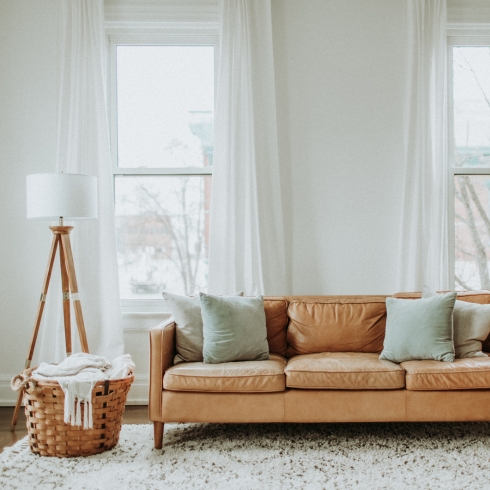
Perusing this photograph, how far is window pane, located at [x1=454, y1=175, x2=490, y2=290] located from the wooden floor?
266cm

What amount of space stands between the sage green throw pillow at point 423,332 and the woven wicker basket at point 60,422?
1.61 meters

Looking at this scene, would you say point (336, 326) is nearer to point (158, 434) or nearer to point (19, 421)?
point (158, 434)

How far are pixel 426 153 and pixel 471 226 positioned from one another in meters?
0.75

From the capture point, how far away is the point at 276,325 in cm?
354

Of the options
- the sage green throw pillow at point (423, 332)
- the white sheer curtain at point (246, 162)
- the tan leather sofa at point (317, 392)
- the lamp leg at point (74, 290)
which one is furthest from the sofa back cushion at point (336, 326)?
the lamp leg at point (74, 290)

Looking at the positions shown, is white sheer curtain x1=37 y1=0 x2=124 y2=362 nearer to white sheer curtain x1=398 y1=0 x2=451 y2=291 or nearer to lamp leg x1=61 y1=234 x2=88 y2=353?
lamp leg x1=61 y1=234 x2=88 y2=353

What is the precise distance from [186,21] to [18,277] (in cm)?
241

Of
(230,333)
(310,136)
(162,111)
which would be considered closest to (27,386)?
(230,333)

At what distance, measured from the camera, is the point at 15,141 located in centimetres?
419

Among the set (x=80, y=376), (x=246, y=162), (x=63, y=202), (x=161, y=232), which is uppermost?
(x=246, y=162)

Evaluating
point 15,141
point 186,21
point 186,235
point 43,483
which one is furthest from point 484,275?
point 15,141

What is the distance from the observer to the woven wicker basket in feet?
9.23

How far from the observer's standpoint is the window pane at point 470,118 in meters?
4.31

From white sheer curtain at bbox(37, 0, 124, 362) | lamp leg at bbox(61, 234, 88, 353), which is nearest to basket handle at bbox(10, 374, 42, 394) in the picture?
lamp leg at bbox(61, 234, 88, 353)
